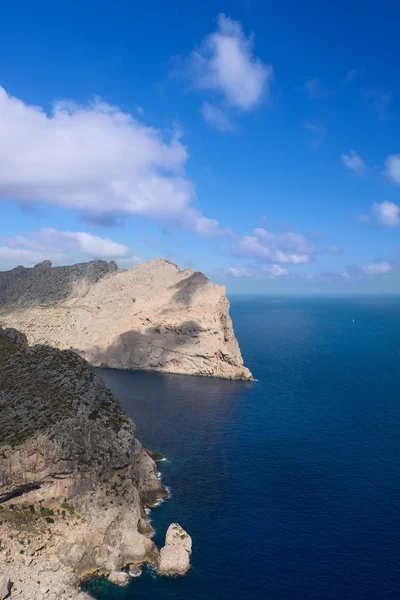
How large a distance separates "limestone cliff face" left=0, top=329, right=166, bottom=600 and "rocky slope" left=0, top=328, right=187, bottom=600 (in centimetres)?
11

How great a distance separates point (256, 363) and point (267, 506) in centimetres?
10444

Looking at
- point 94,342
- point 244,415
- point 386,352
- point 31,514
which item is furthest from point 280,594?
point 386,352

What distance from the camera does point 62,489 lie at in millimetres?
52406

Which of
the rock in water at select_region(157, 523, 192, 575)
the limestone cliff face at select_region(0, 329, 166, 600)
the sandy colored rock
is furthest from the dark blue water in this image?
the limestone cliff face at select_region(0, 329, 166, 600)

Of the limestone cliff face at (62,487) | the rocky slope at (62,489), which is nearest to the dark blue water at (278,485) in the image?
the rocky slope at (62,489)

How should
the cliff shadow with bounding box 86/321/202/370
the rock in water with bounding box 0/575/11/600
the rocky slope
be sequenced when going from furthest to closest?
the cliff shadow with bounding box 86/321/202/370, the rocky slope, the rock in water with bounding box 0/575/11/600

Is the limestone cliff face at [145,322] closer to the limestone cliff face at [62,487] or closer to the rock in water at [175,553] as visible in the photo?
the limestone cliff face at [62,487]

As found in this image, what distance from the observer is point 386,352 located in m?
188

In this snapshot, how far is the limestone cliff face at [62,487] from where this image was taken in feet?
157

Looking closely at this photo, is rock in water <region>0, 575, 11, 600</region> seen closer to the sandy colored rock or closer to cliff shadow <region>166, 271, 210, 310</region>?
the sandy colored rock

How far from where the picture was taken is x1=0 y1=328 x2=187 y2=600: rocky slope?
156 feet

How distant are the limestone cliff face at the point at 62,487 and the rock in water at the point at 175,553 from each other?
7.49 ft

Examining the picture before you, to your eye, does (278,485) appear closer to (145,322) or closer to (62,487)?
(62,487)

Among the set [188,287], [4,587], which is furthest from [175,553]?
[188,287]
